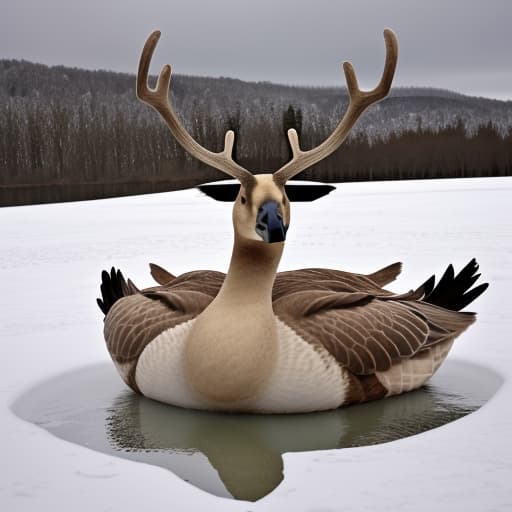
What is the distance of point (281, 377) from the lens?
406 cm

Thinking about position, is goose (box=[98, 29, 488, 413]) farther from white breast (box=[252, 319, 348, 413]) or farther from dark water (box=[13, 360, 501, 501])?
dark water (box=[13, 360, 501, 501])

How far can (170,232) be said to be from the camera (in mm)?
13555

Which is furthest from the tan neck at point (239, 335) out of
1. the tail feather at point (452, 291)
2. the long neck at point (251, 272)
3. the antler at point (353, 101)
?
the tail feather at point (452, 291)

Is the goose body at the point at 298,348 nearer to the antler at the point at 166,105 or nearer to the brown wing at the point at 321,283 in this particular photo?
the brown wing at the point at 321,283

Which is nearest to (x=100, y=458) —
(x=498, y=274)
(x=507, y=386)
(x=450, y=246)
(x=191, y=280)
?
(x=191, y=280)

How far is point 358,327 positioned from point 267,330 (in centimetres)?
50

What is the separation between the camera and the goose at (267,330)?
13.2ft

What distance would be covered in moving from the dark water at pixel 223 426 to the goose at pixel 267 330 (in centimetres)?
11

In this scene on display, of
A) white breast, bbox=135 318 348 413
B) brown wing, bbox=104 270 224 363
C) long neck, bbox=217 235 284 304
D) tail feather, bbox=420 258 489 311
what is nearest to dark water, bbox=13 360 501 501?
white breast, bbox=135 318 348 413

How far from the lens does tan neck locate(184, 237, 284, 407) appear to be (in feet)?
13.1

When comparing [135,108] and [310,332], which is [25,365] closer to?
[310,332]

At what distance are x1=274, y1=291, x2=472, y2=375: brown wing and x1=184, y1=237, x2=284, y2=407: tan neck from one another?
0.63 ft

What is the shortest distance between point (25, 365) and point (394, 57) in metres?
2.81

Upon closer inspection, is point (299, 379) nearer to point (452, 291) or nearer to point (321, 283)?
point (321, 283)
